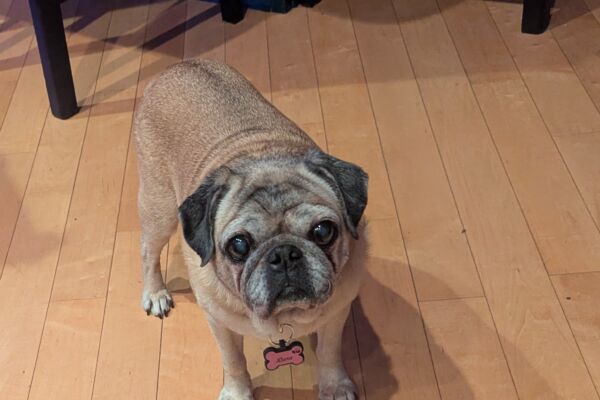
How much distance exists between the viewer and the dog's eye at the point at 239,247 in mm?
1645

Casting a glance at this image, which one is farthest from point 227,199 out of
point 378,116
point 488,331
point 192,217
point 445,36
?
point 445,36

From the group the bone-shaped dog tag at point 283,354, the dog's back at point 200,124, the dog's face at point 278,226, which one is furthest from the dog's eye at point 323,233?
the bone-shaped dog tag at point 283,354

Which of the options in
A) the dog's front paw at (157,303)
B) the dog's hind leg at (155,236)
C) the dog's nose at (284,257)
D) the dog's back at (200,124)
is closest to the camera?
the dog's nose at (284,257)

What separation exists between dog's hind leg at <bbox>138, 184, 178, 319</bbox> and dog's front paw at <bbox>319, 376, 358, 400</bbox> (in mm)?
570

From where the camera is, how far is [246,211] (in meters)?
1.66

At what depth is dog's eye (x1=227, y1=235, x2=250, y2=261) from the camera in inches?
64.7

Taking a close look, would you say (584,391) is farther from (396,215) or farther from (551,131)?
(551,131)

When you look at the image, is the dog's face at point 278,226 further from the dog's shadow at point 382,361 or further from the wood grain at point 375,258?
the dog's shadow at point 382,361

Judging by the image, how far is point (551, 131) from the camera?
9.58ft

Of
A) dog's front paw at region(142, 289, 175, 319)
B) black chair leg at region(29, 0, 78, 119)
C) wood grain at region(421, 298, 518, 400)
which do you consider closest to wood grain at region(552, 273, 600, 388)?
wood grain at region(421, 298, 518, 400)

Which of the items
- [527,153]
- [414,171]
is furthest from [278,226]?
[527,153]

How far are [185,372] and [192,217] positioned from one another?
68cm

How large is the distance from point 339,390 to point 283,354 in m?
0.22

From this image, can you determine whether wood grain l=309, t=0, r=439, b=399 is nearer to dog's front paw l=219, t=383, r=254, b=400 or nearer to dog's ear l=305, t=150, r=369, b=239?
dog's ear l=305, t=150, r=369, b=239
